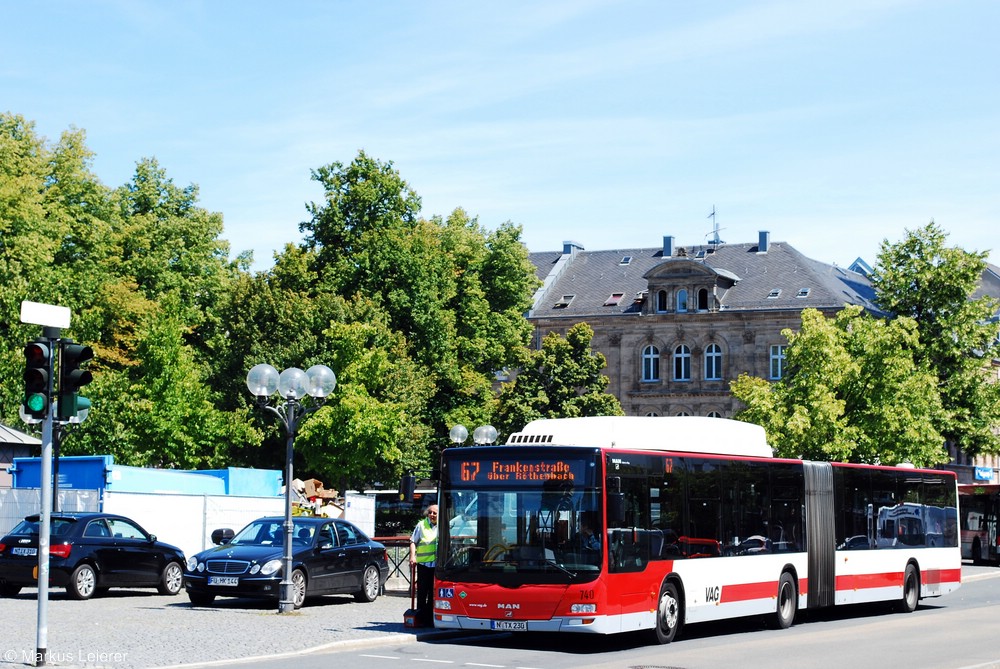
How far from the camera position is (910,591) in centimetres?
2809

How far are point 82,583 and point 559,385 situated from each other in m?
43.7

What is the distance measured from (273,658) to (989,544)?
40948 millimetres

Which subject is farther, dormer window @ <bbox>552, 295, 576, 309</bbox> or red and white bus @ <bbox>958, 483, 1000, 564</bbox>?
dormer window @ <bbox>552, 295, 576, 309</bbox>

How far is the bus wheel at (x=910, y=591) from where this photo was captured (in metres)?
27.9

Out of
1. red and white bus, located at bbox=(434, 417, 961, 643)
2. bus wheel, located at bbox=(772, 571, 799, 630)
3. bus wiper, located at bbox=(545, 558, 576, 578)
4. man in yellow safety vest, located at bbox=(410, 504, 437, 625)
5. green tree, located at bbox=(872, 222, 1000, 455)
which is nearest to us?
bus wiper, located at bbox=(545, 558, 576, 578)

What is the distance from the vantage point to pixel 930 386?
5662 centimetres

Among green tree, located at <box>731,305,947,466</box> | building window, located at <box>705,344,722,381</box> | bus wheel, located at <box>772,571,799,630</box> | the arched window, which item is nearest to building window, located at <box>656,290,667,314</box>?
the arched window

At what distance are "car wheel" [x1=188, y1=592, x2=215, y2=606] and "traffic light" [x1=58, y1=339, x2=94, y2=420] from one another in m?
9.99

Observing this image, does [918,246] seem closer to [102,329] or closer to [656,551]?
[102,329]

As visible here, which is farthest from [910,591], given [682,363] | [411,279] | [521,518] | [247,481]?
[682,363]

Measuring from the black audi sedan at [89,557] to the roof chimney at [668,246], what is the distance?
6719 centimetres

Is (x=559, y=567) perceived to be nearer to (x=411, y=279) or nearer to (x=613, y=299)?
(x=411, y=279)

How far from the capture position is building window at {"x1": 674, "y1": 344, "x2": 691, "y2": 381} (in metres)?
87.2

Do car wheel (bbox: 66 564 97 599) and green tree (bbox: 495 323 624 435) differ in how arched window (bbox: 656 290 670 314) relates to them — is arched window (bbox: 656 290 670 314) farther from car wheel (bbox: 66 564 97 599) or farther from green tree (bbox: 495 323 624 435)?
→ car wheel (bbox: 66 564 97 599)
